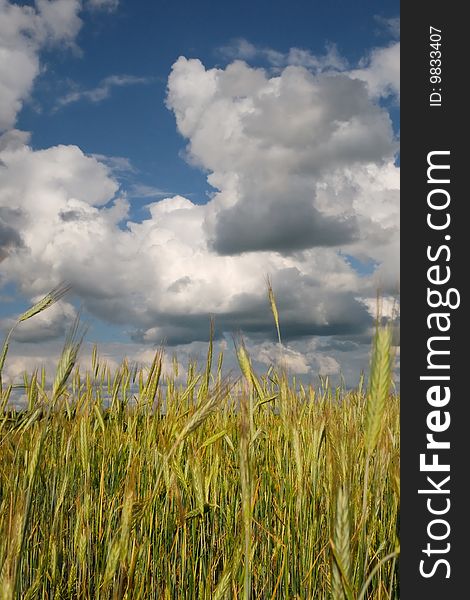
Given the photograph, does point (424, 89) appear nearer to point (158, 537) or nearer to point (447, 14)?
point (447, 14)

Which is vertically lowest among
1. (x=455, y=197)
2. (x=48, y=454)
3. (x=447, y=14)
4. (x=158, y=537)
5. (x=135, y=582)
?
(x=135, y=582)

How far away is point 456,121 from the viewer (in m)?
1.41

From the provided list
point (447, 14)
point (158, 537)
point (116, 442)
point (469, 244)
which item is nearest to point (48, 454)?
point (116, 442)

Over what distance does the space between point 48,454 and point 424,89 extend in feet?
5.15

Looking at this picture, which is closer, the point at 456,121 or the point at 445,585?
the point at 445,585

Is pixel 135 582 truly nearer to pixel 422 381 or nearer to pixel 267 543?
pixel 267 543

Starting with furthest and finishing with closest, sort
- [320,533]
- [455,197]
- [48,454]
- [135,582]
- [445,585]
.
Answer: [48,454], [320,533], [135,582], [455,197], [445,585]

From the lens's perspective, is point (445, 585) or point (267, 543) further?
point (267, 543)

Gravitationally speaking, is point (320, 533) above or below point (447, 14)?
below

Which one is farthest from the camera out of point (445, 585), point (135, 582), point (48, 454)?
point (48, 454)

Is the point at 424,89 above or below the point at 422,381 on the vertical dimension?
above

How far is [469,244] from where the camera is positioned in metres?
1.36

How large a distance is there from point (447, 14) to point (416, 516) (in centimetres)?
116

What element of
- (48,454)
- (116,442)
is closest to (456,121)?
(116,442)
